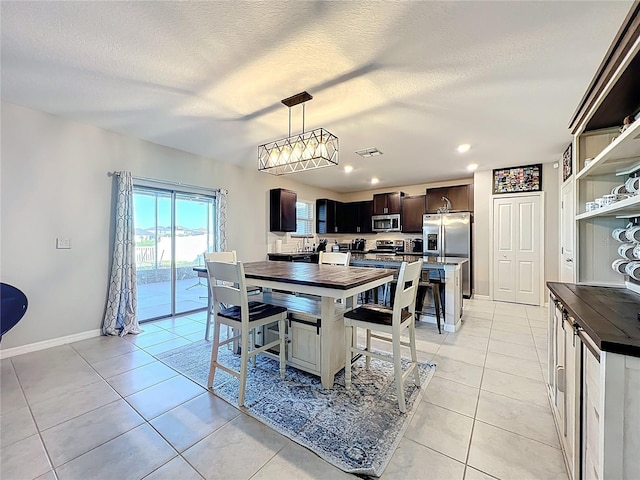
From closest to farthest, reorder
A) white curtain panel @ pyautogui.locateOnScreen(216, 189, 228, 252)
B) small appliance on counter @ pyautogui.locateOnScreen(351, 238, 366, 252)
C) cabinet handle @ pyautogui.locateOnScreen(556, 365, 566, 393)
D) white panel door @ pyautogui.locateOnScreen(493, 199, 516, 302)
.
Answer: cabinet handle @ pyautogui.locateOnScreen(556, 365, 566, 393) → white curtain panel @ pyautogui.locateOnScreen(216, 189, 228, 252) → white panel door @ pyautogui.locateOnScreen(493, 199, 516, 302) → small appliance on counter @ pyautogui.locateOnScreen(351, 238, 366, 252)

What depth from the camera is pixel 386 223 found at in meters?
6.63

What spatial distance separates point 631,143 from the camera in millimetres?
1440

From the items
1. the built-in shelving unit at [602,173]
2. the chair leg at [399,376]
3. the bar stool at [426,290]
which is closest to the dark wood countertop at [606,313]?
the built-in shelving unit at [602,173]

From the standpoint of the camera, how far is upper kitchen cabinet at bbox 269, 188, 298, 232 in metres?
5.31

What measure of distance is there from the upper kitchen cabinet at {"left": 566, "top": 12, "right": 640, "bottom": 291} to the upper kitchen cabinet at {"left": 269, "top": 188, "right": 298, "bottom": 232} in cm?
426

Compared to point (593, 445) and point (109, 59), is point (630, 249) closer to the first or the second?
point (593, 445)

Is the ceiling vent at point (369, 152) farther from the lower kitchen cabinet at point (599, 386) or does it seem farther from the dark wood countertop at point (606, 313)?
the lower kitchen cabinet at point (599, 386)

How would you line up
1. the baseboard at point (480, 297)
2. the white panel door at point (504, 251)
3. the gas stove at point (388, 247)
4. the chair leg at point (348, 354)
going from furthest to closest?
the gas stove at point (388, 247) → the baseboard at point (480, 297) → the white panel door at point (504, 251) → the chair leg at point (348, 354)

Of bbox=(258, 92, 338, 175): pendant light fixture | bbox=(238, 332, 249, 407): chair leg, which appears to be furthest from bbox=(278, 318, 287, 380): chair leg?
bbox=(258, 92, 338, 175): pendant light fixture

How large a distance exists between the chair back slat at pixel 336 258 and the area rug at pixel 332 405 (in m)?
1.08

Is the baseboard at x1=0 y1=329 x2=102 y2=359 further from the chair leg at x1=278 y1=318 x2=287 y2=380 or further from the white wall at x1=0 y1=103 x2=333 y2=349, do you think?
the chair leg at x1=278 y1=318 x2=287 y2=380

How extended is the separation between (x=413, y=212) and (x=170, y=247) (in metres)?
4.97

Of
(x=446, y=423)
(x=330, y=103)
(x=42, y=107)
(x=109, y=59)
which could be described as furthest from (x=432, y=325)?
(x=42, y=107)

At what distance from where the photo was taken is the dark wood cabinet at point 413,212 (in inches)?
239
